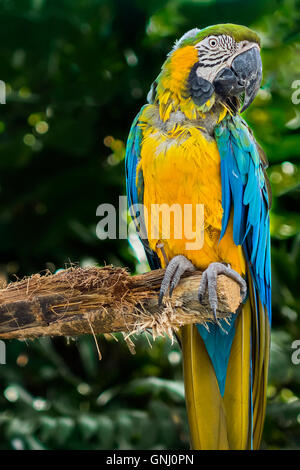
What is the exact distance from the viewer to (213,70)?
6.31 feet

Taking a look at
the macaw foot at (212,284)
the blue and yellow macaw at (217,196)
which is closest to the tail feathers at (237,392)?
the blue and yellow macaw at (217,196)

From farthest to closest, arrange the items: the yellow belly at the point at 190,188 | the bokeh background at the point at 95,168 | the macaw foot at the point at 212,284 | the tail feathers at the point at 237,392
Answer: the bokeh background at the point at 95,168 < the tail feathers at the point at 237,392 < the yellow belly at the point at 190,188 < the macaw foot at the point at 212,284

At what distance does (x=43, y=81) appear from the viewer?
304 centimetres

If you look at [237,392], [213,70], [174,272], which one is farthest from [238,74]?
[237,392]

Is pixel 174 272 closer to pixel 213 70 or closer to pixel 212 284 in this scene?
pixel 212 284

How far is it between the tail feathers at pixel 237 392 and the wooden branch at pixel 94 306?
0.39 meters

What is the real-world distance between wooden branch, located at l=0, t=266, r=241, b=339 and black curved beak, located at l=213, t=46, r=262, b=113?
760 mm

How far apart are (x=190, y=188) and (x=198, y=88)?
39 cm

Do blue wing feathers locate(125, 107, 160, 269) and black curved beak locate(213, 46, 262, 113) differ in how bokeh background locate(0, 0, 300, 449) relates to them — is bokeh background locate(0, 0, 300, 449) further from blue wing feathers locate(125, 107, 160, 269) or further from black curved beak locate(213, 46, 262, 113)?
black curved beak locate(213, 46, 262, 113)

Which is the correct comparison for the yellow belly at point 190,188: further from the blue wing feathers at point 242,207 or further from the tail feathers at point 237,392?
A: the tail feathers at point 237,392

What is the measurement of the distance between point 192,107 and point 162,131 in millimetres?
142

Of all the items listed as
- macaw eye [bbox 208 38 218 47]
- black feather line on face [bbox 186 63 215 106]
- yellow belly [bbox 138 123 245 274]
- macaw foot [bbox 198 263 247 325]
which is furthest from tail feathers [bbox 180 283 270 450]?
macaw eye [bbox 208 38 218 47]

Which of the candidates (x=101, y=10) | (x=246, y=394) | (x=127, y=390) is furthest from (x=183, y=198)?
(x=101, y=10)

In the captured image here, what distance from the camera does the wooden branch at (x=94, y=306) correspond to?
1575 millimetres
